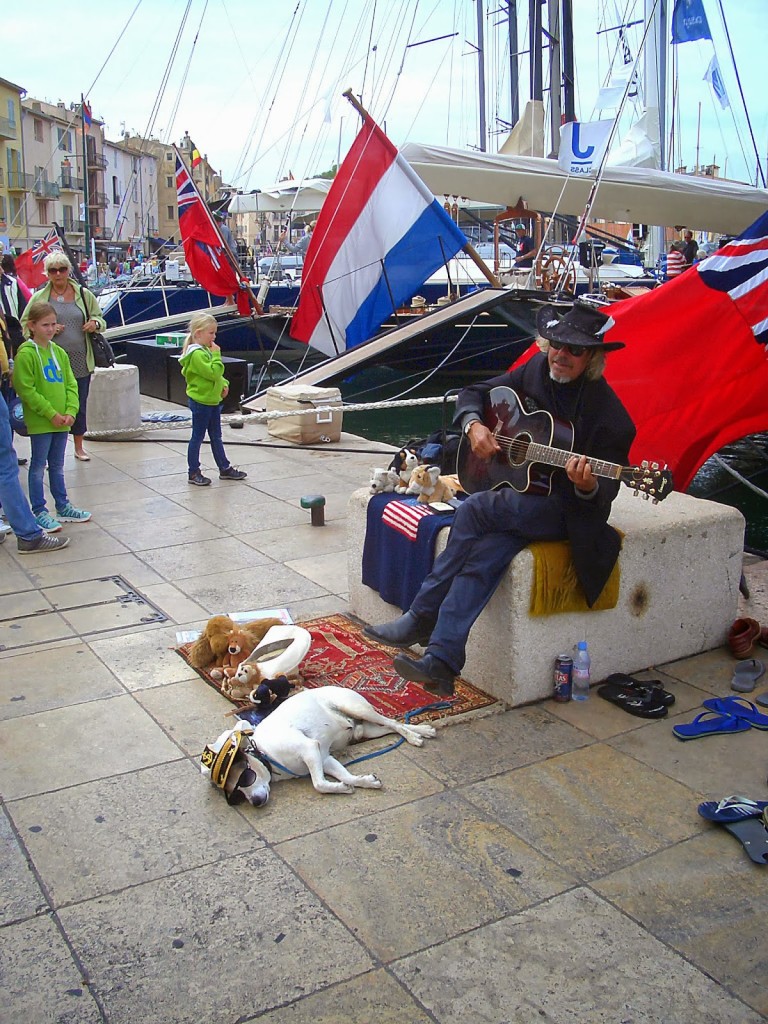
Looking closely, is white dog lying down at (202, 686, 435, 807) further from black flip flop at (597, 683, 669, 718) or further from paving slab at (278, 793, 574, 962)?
black flip flop at (597, 683, 669, 718)

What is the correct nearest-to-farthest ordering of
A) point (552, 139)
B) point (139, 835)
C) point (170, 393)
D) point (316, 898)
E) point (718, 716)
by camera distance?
point (316, 898) < point (139, 835) < point (718, 716) < point (170, 393) < point (552, 139)

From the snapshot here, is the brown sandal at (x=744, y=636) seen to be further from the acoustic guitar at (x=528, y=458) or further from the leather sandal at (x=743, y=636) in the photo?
the acoustic guitar at (x=528, y=458)

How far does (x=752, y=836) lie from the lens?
3500mm

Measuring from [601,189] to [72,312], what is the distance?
31.9 ft

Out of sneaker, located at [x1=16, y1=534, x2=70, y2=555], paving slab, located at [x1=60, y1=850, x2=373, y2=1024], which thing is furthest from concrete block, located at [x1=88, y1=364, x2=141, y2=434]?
paving slab, located at [x1=60, y1=850, x2=373, y2=1024]

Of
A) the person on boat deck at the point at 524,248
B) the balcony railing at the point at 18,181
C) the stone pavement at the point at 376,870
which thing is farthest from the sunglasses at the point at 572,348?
the balcony railing at the point at 18,181

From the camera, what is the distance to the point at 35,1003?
2736 millimetres

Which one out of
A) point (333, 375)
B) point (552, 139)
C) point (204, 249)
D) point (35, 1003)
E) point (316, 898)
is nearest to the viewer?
point (35, 1003)

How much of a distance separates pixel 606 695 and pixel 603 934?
68.9 inches

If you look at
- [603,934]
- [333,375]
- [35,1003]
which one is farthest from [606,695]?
[333,375]

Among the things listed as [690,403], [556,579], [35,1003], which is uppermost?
[690,403]

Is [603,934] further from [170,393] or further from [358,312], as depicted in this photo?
[170,393]

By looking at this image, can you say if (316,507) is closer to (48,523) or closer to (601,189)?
(48,523)

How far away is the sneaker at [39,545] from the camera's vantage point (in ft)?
23.2
